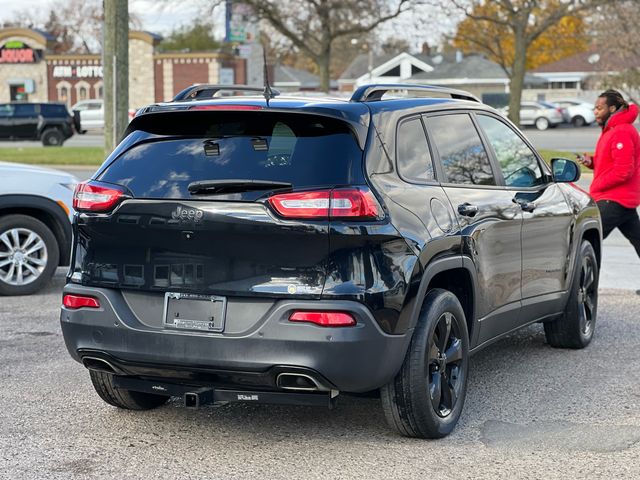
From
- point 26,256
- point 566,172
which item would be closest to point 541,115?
point 26,256

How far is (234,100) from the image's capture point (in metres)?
5.28

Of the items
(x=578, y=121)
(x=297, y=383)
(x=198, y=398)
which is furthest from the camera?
(x=578, y=121)

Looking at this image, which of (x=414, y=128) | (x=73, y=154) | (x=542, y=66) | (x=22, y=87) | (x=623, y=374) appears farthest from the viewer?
(x=542, y=66)

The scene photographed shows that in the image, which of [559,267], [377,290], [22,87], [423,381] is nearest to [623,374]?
[559,267]

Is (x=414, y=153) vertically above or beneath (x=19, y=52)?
beneath

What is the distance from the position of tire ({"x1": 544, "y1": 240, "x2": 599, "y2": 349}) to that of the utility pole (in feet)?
31.5

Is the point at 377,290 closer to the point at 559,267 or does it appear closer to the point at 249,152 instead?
the point at 249,152

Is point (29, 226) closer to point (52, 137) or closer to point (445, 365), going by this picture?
point (445, 365)

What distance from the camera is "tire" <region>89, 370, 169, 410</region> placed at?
5.71 meters

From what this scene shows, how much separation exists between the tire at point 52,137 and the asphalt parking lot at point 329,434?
1414 inches

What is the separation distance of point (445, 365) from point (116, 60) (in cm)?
1172

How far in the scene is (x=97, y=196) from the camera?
17.0 ft

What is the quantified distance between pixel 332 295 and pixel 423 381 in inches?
28.9

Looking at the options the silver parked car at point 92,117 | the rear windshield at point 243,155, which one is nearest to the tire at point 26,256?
the rear windshield at point 243,155
